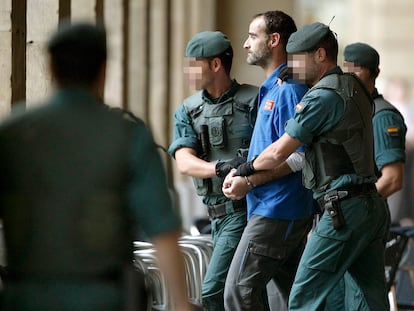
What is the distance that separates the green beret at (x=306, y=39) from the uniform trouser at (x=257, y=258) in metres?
0.93

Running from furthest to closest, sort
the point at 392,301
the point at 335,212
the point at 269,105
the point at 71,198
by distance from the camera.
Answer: the point at 392,301, the point at 269,105, the point at 335,212, the point at 71,198

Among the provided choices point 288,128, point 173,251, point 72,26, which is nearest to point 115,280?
point 173,251

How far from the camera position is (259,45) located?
8742 millimetres

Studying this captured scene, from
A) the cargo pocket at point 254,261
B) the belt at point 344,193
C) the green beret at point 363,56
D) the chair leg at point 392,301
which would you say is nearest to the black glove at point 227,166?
the cargo pocket at point 254,261

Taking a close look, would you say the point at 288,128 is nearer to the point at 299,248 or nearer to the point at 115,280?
the point at 299,248

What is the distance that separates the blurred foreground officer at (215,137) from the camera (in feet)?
28.2

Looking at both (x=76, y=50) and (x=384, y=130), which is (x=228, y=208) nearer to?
(x=384, y=130)

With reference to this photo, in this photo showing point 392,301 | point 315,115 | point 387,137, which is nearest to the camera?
point 315,115

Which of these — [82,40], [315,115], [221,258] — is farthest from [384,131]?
[82,40]

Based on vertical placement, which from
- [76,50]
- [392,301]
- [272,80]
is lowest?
[392,301]

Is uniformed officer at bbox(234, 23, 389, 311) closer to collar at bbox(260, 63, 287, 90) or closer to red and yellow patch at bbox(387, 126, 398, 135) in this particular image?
collar at bbox(260, 63, 287, 90)

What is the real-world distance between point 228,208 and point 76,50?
3827 millimetres

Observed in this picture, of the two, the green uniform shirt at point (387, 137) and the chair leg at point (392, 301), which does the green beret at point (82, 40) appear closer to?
the green uniform shirt at point (387, 137)

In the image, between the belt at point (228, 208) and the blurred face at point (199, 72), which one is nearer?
the belt at point (228, 208)
